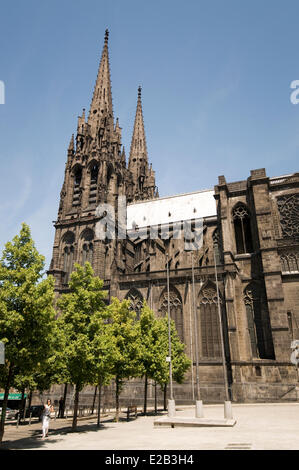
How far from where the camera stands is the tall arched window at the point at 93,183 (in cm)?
4706

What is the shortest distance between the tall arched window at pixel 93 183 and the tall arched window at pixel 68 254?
18.3 feet

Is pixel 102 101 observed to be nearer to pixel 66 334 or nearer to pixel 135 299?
pixel 135 299

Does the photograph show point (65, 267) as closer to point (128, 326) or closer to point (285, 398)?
point (128, 326)

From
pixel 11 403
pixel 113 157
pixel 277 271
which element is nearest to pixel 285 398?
A: pixel 277 271

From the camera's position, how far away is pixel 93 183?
48688 mm

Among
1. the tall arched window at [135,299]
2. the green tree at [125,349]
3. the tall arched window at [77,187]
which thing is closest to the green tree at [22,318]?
the green tree at [125,349]

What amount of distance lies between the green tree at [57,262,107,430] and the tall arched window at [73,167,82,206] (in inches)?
1232

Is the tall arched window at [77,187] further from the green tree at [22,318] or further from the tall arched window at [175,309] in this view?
the green tree at [22,318]

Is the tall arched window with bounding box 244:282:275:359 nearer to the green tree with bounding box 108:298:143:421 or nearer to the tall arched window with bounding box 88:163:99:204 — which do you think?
the green tree with bounding box 108:298:143:421

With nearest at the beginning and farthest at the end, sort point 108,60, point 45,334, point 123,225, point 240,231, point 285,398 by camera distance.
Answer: point 45,334 → point 285,398 → point 240,231 → point 123,225 → point 108,60

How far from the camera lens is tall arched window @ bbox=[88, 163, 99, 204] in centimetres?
4706

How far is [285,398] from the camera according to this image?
2727 cm

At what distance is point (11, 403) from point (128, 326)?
58.1 feet

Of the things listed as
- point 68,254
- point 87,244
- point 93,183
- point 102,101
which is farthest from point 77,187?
point 102,101
